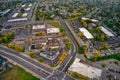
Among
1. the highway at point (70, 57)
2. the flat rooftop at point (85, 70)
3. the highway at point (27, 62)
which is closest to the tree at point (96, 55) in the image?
the flat rooftop at point (85, 70)

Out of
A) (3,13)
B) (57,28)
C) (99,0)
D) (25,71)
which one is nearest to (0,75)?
(25,71)

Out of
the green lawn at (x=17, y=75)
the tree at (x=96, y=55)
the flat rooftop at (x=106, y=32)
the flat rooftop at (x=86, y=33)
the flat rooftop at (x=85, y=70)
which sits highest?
the green lawn at (x=17, y=75)

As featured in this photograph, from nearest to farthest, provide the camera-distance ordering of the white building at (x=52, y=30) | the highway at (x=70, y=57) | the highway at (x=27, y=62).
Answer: the highway at (x=27, y=62) → the highway at (x=70, y=57) → the white building at (x=52, y=30)

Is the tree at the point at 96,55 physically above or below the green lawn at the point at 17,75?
below

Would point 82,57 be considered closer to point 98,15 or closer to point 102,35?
point 102,35

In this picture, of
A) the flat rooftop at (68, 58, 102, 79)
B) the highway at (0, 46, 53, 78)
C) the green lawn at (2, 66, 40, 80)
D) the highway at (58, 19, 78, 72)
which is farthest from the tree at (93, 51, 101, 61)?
the green lawn at (2, 66, 40, 80)

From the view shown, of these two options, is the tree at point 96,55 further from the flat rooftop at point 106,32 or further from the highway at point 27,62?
the flat rooftop at point 106,32
